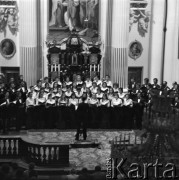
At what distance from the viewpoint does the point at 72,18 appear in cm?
1956

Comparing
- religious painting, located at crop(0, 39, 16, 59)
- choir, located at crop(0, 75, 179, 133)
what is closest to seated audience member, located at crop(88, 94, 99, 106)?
choir, located at crop(0, 75, 179, 133)

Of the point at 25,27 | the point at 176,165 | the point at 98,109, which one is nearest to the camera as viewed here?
the point at 176,165

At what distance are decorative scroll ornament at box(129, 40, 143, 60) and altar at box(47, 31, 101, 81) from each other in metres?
1.74

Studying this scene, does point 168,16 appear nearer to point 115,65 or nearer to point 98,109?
point 115,65

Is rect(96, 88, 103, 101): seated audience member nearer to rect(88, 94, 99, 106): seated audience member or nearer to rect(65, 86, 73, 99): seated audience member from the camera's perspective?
rect(88, 94, 99, 106): seated audience member

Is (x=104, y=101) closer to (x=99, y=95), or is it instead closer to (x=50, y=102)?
(x=99, y=95)

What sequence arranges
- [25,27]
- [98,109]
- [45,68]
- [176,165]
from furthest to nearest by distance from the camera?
[45,68] → [25,27] → [98,109] → [176,165]

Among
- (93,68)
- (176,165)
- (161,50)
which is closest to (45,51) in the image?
(93,68)

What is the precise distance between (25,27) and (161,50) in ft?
19.3

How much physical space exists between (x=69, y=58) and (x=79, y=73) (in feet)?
2.47

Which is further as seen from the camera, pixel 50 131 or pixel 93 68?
pixel 93 68

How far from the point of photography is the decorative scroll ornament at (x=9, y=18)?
753 inches

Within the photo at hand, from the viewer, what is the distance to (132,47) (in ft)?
65.9

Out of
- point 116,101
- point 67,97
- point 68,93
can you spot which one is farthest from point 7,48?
point 116,101
